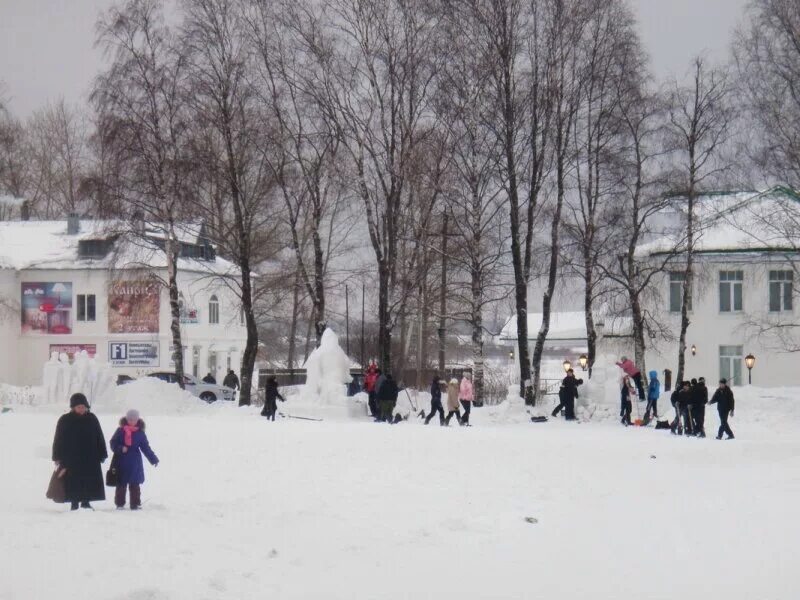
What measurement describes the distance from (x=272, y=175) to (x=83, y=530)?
26987mm

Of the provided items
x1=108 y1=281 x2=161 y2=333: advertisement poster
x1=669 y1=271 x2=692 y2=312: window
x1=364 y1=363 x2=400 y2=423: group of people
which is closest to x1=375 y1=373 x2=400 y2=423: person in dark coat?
x1=364 y1=363 x2=400 y2=423: group of people

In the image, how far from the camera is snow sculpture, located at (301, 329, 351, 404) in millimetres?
33312

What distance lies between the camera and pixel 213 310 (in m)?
62.0

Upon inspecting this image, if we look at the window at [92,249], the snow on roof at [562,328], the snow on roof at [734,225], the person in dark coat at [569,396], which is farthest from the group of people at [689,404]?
the window at [92,249]

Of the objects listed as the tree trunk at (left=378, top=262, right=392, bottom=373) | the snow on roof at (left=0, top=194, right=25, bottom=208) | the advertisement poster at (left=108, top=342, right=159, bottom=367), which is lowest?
the advertisement poster at (left=108, top=342, right=159, bottom=367)

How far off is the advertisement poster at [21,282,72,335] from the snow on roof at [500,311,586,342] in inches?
943

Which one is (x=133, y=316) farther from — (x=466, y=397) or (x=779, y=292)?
(x=466, y=397)

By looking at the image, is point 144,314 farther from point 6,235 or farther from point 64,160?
point 64,160

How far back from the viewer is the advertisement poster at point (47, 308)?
57.5 meters

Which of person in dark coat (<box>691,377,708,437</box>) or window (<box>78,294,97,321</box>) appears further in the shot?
window (<box>78,294,97,321</box>)

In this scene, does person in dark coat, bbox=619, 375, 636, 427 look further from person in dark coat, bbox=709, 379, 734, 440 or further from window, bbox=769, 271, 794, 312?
window, bbox=769, 271, 794, 312

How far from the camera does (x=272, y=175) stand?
38.3 m

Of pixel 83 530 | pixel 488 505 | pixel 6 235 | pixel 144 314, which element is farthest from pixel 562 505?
pixel 6 235

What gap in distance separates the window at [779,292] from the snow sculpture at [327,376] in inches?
842
